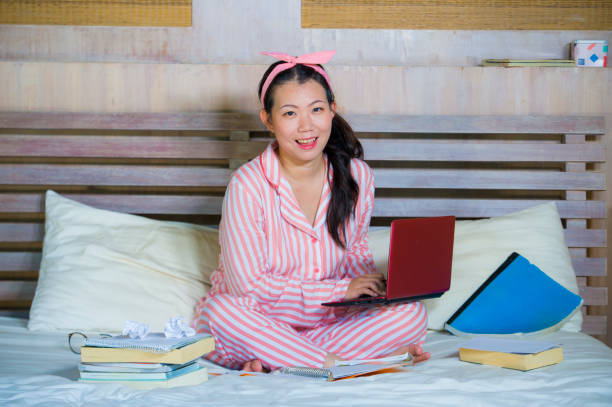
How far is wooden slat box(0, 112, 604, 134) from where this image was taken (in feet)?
8.07

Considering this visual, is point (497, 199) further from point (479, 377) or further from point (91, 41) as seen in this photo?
point (91, 41)

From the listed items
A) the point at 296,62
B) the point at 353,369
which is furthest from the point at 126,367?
the point at 296,62

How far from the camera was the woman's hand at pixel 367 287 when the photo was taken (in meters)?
1.81

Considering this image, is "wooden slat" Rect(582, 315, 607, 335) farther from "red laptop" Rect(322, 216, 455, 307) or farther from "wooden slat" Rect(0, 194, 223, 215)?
"wooden slat" Rect(0, 194, 223, 215)

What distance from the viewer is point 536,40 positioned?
8.38 ft

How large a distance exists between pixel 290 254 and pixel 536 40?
1348mm

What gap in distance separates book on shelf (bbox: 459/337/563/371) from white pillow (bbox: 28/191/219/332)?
87 centimetres

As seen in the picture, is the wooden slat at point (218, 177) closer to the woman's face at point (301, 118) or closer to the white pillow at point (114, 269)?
the white pillow at point (114, 269)

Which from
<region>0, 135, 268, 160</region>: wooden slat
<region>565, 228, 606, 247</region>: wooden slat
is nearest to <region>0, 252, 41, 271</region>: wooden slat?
<region>0, 135, 268, 160</region>: wooden slat

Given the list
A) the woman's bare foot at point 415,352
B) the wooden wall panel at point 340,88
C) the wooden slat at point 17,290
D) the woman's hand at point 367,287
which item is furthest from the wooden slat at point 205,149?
the woman's bare foot at point 415,352

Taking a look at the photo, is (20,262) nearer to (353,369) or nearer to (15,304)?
(15,304)

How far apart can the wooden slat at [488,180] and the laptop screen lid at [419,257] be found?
0.71 meters

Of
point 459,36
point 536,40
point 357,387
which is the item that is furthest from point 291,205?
point 536,40

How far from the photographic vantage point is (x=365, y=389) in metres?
1.34
